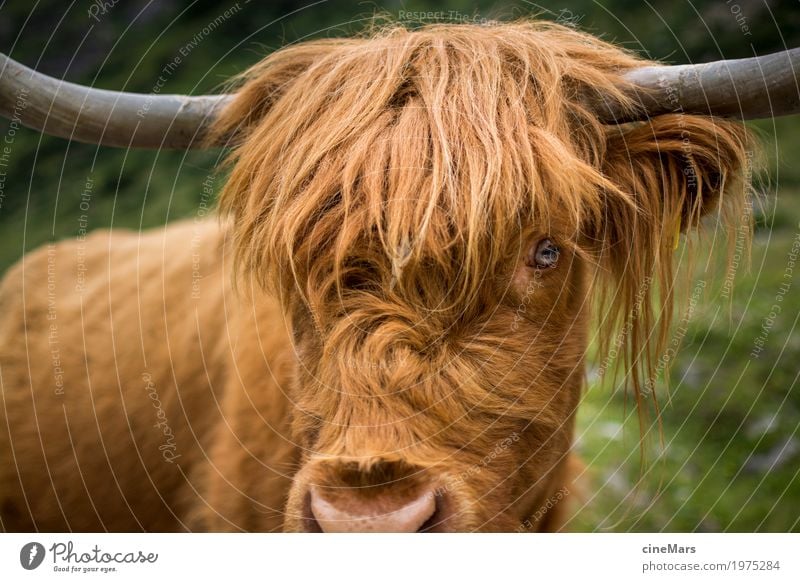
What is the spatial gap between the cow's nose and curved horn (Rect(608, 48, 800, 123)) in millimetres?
1255

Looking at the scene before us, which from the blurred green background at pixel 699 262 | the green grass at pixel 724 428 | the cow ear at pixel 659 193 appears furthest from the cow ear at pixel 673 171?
the green grass at pixel 724 428

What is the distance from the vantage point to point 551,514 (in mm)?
2908

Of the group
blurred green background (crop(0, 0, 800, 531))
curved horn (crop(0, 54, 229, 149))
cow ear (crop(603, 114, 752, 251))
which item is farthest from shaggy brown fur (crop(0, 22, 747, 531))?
blurred green background (crop(0, 0, 800, 531))

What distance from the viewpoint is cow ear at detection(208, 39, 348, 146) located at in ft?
7.98

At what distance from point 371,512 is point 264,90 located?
1.43 m

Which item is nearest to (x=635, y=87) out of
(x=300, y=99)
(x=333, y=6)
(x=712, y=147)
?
(x=712, y=147)

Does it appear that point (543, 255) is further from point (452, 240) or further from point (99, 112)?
point (99, 112)

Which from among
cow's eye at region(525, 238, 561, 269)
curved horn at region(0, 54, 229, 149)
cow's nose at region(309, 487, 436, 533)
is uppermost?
curved horn at region(0, 54, 229, 149)

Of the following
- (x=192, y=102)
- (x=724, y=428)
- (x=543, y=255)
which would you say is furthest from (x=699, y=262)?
(x=192, y=102)

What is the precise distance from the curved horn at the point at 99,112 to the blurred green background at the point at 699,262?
0.63m

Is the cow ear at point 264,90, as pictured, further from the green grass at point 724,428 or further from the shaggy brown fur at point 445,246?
the green grass at point 724,428

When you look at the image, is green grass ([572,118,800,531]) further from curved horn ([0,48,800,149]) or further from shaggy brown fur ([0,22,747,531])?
curved horn ([0,48,800,149])
